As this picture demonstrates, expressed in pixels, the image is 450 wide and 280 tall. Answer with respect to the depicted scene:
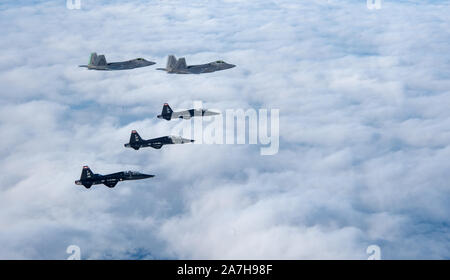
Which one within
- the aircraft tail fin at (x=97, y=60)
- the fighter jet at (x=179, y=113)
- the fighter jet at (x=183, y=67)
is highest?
the aircraft tail fin at (x=97, y=60)

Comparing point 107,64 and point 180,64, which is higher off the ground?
point 107,64

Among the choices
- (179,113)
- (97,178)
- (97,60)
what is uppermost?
(97,60)

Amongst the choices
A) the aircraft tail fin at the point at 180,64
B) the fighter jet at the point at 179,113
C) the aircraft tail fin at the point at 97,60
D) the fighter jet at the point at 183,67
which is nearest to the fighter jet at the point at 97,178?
the fighter jet at the point at 179,113

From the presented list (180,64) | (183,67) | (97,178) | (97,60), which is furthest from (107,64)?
(97,178)

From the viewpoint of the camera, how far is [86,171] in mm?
95688

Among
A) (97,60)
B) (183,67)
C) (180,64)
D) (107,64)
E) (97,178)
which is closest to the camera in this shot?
(97,178)

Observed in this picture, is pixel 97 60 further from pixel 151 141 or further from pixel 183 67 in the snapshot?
pixel 151 141

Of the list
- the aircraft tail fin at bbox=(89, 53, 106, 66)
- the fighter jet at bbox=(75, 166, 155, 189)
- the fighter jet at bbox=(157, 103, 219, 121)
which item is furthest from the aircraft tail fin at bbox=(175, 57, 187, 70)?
the fighter jet at bbox=(75, 166, 155, 189)

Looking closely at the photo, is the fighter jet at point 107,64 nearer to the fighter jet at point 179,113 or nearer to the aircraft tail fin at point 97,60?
the aircraft tail fin at point 97,60

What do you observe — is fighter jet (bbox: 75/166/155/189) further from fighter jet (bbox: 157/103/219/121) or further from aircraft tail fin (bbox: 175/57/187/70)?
aircraft tail fin (bbox: 175/57/187/70)

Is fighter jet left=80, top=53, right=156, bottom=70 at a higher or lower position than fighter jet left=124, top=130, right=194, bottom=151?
higher

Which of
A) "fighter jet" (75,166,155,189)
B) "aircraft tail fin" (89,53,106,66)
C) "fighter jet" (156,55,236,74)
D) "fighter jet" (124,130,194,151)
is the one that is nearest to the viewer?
"fighter jet" (75,166,155,189)

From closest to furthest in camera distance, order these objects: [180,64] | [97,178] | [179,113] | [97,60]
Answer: [97,178] < [180,64] < [97,60] < [179,113]
